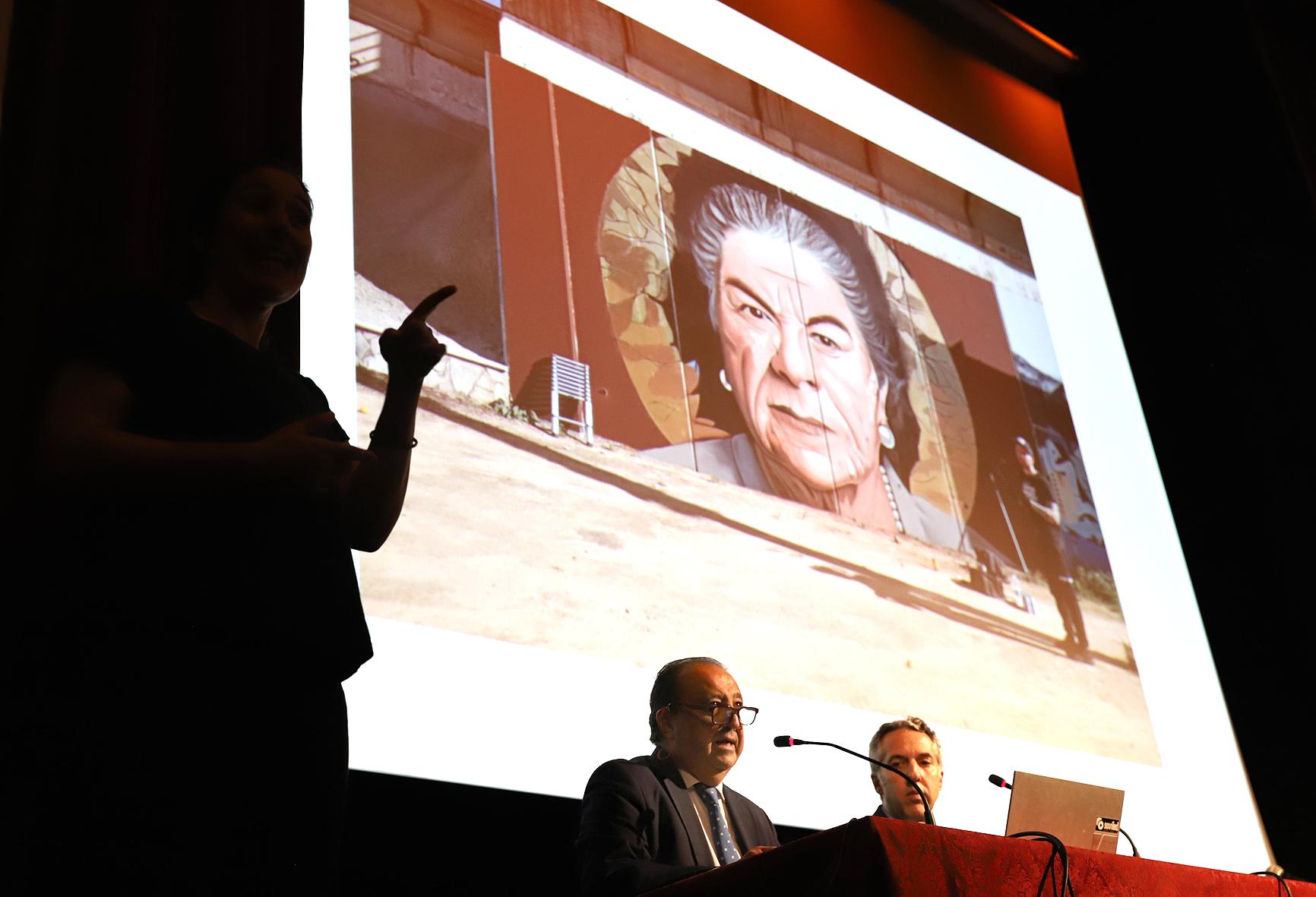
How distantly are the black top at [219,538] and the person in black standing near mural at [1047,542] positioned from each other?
2891 mm

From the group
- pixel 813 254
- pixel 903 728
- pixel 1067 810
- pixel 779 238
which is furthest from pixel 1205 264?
pixel 1067 810

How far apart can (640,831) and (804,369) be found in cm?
158

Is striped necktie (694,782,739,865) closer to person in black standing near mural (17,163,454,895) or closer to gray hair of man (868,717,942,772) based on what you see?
gray hair of man (868,717,942,772)

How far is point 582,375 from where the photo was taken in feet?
8.75

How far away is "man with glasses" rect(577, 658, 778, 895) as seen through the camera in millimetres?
1919

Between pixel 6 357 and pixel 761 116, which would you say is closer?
pixel 6 357

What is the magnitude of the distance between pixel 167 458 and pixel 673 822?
54.1 inches

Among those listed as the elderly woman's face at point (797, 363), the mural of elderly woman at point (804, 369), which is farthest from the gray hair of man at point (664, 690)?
the elderly woman's face at point (797, 363)

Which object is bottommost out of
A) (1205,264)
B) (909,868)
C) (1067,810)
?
(909,868)

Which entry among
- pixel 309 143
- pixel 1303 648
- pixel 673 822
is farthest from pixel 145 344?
pixel 1303 648

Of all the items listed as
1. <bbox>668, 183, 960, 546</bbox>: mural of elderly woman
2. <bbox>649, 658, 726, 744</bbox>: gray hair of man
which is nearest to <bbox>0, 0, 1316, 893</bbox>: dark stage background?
<bbox>649, 658, 726, 744</bbox>: gray hair of man

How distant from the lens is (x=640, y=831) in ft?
6.47

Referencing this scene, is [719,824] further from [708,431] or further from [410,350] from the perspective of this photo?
[410,350]

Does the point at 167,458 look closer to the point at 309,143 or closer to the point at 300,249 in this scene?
the point at 300,249
